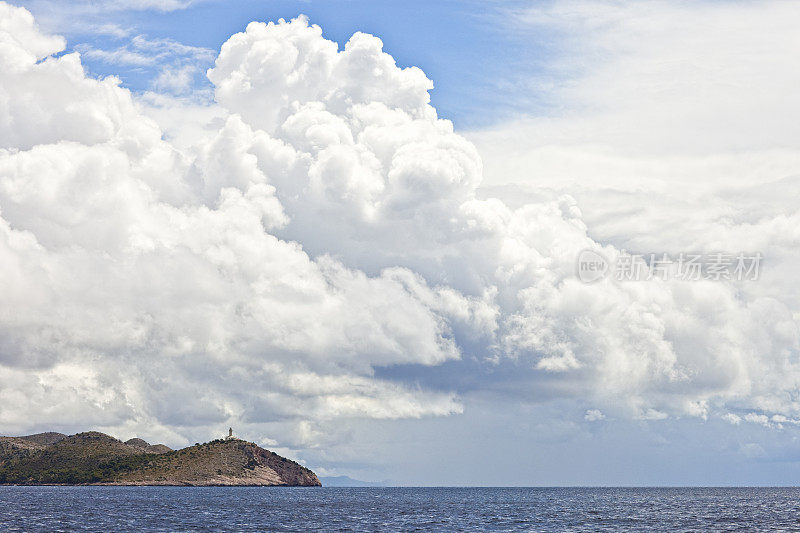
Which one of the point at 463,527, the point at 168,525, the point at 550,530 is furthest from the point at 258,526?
the point at 550,530

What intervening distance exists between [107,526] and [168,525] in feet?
36.5

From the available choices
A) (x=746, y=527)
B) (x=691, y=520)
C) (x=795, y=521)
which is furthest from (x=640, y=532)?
(x=795, y=521)

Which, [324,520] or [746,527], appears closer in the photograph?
[746,527]

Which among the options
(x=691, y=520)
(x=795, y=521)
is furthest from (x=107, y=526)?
(x=795, y=521)

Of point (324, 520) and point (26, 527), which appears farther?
point (324, 520)

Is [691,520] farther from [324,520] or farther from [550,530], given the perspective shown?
[324,520]

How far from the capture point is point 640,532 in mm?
146750

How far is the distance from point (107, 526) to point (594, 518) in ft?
346

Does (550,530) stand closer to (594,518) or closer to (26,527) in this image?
(594,518)

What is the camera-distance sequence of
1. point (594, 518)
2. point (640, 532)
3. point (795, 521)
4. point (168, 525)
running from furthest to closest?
1. point (594, 518)
2. point (795, 521)
3. point (168, 525)
4. point (640, 532)

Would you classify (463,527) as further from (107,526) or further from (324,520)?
(107,526)

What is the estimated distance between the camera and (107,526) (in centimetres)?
15550

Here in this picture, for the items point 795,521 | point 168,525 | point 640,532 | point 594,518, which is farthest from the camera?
point 594,518

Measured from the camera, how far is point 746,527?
158750 millimetres
